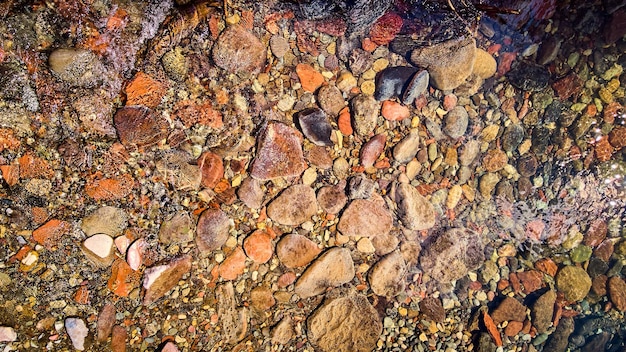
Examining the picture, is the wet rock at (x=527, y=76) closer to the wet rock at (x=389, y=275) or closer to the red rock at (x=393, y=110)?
the red rock at (x=393, y=110)

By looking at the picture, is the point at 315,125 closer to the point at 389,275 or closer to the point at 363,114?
the point at 363,114

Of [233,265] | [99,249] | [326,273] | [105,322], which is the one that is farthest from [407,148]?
[105,322]

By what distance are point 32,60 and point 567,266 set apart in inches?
184

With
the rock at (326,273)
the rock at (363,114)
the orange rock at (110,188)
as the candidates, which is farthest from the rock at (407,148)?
the orange rock at (110,188)

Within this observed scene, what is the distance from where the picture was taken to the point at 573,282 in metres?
3.65

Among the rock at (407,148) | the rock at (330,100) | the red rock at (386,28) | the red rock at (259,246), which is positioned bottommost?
the red rock at (259,246)

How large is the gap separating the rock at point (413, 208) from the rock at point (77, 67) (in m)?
2.42

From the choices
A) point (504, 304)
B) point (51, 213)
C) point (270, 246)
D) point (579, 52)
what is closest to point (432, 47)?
point (579, 52)

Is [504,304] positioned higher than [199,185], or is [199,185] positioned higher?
[199,185]

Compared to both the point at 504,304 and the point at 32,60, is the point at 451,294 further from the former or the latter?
the point at 32,60

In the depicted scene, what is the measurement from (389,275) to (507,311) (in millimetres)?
1230

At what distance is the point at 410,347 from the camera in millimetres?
3303

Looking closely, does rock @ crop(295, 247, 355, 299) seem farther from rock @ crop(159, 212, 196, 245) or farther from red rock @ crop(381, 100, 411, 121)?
red rock @ crop(381, 100, 411, 121)

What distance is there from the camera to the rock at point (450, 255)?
3.37m
